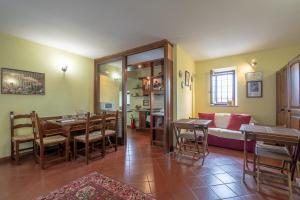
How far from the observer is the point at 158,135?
13.7 ft

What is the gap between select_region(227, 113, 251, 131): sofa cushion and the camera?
3.93 metres

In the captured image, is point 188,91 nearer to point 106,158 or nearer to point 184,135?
point 184,135

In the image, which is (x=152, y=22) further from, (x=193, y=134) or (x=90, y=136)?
(x=90, y=136)

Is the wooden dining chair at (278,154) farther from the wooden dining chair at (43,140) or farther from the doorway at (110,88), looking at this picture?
the wooden dining chair at (43,140)

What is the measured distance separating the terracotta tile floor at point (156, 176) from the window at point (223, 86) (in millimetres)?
1852

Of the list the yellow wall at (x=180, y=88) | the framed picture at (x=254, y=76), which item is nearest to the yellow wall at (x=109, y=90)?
the yellow wall at (x=180, y=88)

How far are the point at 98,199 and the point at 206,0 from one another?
2833mm

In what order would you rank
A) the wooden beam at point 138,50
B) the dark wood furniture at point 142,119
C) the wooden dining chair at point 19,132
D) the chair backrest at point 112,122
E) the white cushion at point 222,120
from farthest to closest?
the dark wood furniture at point 142,119 < the white cushion at point 222,120 < the chair backrest at point 112,122 < the wooden beam at point 138,50 < the wooden dining chair at point 19,132

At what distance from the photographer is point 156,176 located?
238 cm

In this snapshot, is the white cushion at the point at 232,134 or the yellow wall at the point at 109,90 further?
the yellow wall at the point at 109,90

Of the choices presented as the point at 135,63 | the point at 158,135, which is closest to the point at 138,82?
the point at 135,63

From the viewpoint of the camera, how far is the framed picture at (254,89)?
13.7 ft

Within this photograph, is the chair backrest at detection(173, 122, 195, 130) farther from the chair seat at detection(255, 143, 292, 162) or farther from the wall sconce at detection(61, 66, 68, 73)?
the wall sconce at detection(61, 66, 68, 73)

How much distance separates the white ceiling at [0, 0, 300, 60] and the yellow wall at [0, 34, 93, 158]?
10.0 inches
